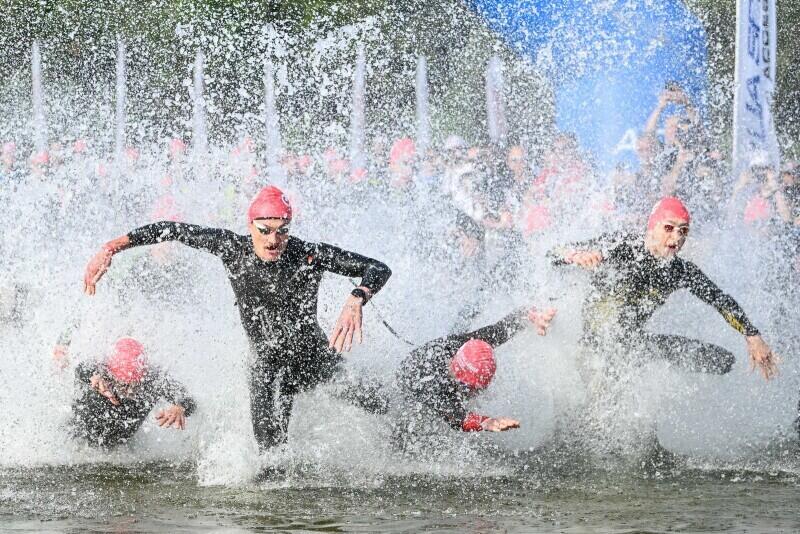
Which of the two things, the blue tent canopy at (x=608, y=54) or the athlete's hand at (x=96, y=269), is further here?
the blue tent canopy at (x=608, y=54)

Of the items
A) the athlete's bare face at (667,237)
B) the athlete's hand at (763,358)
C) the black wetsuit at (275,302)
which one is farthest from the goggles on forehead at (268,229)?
the athlete's hand at (763,358)

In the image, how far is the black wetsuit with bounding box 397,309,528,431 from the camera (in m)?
7.81

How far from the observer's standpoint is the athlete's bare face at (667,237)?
8.20 metres

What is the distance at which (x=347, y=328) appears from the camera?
712 cm

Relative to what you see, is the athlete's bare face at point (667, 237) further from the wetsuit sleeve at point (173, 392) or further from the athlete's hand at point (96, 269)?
the athlete's hand at point (96, 269)

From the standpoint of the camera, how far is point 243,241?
308 inches

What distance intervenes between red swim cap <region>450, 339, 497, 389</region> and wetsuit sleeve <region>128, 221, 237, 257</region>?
1547mm

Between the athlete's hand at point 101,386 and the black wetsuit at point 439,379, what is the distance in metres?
1.83

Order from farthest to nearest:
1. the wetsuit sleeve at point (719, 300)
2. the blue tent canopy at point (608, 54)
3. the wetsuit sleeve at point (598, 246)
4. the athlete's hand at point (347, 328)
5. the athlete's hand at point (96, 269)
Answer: the blue tent canopy at point (608, 54) → the wetsuit sleeve at point (598, 246) → the wetsuit sleeve at point (719, 300) → the athlete's hand at point (96, 269) → the athlete's hand at point (347, 328)

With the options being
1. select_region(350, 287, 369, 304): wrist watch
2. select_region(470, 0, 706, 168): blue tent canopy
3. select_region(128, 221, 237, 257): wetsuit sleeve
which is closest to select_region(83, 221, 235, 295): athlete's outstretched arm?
select_region(128, 221, 237, 257): wetsuit sleeve

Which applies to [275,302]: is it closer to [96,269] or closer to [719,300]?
[96,269]

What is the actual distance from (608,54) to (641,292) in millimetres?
7492

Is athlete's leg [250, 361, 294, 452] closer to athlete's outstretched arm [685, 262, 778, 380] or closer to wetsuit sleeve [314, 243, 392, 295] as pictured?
wetsuit sleeve [314, 243, 392, 295]

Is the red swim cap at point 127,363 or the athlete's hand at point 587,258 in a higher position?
the athlete's hand at point 587,258
